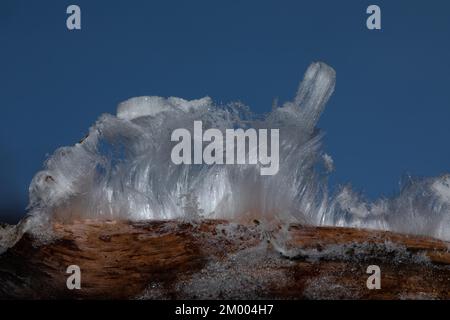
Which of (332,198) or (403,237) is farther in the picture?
(332,198)

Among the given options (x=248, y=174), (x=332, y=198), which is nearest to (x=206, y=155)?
(x=248, y=174)

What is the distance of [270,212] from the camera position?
2.04 m

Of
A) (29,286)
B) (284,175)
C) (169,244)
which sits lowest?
(29,286)

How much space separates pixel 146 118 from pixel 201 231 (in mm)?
391

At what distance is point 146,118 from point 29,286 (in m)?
0.55

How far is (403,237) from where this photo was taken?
1929 mm

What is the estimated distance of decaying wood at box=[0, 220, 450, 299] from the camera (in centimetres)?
181

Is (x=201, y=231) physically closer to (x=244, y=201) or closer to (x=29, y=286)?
(x=244, y=201)

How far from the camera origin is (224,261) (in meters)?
1.87

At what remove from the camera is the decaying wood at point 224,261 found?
1814 millimetres
